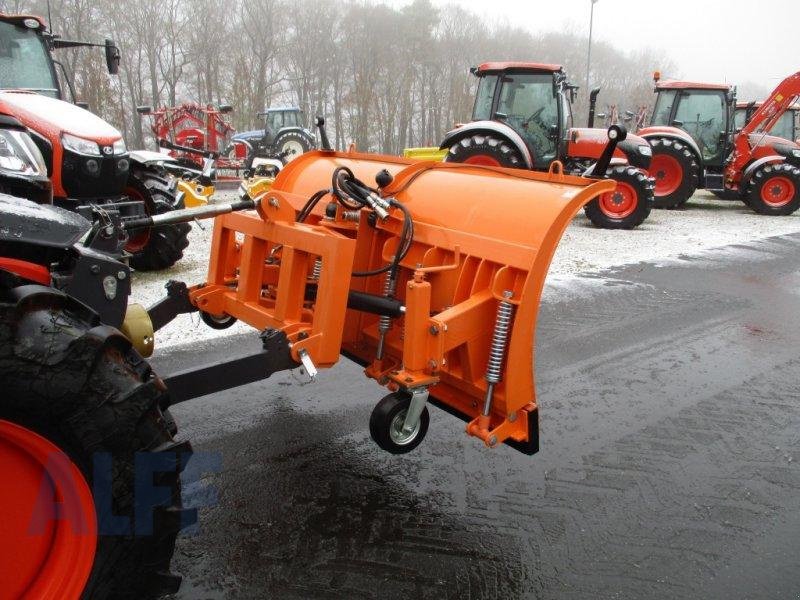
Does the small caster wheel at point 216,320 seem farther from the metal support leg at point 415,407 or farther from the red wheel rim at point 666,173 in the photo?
the red wheel rim at point 666,173

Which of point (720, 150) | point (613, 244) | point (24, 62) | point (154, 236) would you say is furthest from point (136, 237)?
point (720, 150)

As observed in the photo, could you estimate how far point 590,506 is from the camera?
3059 mm

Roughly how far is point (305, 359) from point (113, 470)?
1.04m

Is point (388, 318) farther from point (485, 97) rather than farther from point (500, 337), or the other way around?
point (485, 97)

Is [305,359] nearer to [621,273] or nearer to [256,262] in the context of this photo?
[256,262]

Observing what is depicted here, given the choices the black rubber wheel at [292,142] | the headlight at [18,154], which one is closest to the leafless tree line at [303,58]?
the black rubber wheel at [292,142]

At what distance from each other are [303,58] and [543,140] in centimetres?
2496

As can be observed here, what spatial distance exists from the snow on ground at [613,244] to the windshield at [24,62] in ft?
7.86

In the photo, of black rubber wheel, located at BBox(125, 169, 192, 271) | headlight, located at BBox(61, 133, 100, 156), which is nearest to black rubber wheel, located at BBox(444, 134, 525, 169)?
black rubber wheel, located at BBox(125, 169, 192, 271)

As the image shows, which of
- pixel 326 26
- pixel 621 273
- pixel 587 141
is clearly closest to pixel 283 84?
pixel 326 26

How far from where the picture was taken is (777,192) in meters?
14.2

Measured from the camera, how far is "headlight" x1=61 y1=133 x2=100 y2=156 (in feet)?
18.8

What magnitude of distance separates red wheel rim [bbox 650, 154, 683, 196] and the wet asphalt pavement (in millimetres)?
9541

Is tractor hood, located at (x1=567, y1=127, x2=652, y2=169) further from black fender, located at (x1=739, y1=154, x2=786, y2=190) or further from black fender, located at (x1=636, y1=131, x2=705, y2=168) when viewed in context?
black fender, located at (x1=739, y1=154, x2=786, y2=190)
